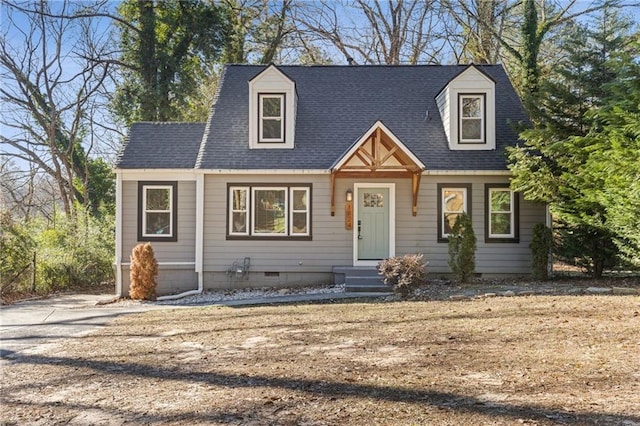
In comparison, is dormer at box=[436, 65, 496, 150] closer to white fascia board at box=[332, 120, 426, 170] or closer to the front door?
white fascia board at box=[332, 120, 426, 170]

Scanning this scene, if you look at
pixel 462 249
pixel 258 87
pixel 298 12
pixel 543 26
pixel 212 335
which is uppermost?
pixel 298 12

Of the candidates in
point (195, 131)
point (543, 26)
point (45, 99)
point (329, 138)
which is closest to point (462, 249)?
point (329, 138)

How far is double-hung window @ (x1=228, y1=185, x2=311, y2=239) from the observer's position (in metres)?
13.2

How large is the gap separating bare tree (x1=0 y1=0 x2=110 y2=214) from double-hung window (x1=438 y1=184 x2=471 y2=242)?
568 inches

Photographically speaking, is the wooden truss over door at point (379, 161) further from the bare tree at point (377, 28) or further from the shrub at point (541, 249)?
the bare tree at point (377, 28)

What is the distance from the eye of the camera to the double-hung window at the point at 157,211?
1327cm

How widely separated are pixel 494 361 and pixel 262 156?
9203mm

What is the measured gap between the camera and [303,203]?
43.4ft

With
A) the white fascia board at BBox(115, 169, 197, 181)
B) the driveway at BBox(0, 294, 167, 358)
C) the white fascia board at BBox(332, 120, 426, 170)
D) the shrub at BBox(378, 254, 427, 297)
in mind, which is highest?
the white fascia board at BBox(332, 120, 426, 170)

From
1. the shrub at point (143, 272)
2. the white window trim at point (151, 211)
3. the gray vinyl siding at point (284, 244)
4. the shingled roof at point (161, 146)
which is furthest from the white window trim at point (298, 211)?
the shrub at point (143, 272)

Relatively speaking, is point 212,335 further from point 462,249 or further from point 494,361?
point 462,249

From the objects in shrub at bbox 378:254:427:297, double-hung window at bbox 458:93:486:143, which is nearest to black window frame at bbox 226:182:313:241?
shrub at bbox 378:254:427:297

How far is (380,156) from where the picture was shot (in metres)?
12.9

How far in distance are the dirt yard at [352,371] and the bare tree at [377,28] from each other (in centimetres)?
1812
